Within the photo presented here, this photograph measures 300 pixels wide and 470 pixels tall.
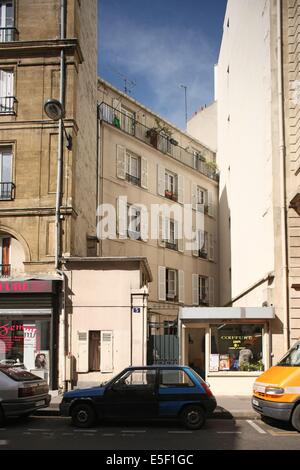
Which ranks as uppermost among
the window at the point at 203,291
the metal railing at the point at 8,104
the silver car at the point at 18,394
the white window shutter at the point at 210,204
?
the metal railing at the point at 8,104

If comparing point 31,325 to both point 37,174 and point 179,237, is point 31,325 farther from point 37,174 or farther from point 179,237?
point 179,237

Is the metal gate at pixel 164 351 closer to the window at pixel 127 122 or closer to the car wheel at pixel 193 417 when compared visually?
the car wheel at pixel 193 417

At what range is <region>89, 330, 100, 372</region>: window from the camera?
54.2 ft

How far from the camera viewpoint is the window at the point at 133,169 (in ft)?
85.4

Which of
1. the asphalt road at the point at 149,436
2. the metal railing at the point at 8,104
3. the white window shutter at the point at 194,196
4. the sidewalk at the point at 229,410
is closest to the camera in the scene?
the asphalt road at the point at 149,436

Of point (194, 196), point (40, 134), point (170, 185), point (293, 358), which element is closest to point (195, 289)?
point (194, 196)

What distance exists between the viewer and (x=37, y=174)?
1739cm

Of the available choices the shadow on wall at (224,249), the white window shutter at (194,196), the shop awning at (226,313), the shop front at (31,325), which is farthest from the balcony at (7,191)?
the white window shutter at (194,196)

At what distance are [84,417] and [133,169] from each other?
55.1ft

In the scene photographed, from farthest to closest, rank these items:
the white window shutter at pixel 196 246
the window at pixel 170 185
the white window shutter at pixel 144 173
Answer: the white window shutter at pixel 196 246 < the window at pixel 170 185 < the white window shutter at pixel 144 173

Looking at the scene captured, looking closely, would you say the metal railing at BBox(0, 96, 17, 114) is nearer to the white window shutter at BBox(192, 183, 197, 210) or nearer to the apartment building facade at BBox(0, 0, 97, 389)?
the apartment building facade at BBox(0, 0, 97, 389)

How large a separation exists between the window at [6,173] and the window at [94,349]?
5.02 m

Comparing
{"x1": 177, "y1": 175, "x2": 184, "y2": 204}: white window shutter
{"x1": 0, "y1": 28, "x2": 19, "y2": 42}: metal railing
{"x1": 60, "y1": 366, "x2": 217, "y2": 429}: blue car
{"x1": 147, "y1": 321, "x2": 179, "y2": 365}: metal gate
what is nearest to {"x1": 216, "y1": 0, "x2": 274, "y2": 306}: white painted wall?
{"x1": 177, "y1": 175, "x2": 184, "y2": 204}: white window shutter

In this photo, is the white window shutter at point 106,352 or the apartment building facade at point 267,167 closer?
the white window shutter at point 106,352
